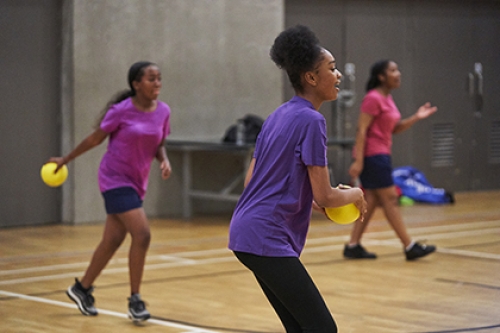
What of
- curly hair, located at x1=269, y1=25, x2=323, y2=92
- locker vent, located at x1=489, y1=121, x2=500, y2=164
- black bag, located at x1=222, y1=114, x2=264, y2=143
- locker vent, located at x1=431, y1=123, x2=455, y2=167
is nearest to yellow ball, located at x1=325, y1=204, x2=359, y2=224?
curly hair, located at x1=269, y1=25, x2=323, y2=92

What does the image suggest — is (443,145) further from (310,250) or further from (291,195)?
(291,195)

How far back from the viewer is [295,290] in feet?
11.5

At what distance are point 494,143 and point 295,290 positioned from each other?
12.7 metres

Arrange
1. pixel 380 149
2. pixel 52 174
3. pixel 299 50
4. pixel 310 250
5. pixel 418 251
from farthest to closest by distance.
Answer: pixel 310 250, pixel 380 149, pixel 418 251, pixel 52 174, pixel 299 50

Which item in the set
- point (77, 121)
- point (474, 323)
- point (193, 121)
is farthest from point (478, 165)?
point (474, 323)

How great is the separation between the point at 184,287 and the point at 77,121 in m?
4.54

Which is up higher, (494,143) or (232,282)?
(494,143)

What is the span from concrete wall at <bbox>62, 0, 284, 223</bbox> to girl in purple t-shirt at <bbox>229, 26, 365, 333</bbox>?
7897mm

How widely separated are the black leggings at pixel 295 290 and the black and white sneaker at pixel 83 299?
293cm

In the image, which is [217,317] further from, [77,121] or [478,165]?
[478,165]

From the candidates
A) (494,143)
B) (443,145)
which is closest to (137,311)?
(443,145)

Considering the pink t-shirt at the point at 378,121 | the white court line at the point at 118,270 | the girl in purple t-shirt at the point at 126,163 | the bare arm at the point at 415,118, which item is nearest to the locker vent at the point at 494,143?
the bare arm at the point at 415,118

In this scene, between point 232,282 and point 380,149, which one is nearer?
point 232,282

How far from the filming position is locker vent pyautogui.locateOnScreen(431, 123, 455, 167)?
14.9 m
